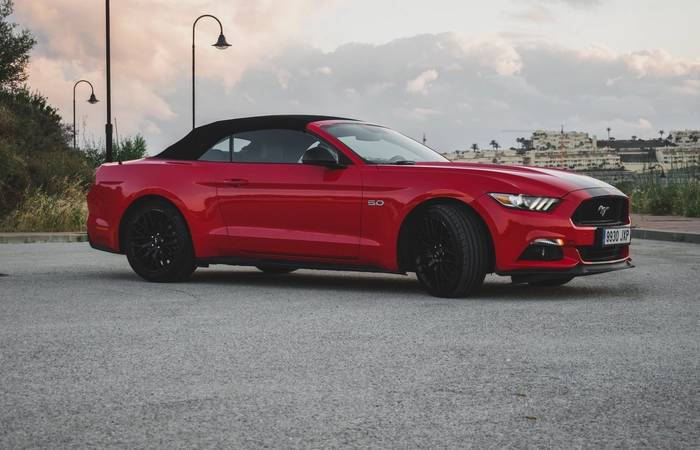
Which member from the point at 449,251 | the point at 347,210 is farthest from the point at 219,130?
the point at 449,251

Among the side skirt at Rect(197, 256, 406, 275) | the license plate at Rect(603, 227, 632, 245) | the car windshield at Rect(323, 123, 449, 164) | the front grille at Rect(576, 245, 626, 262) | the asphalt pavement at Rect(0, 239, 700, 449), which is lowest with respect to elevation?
the asphalt pavement at Rect(0, 239, 700, 449)

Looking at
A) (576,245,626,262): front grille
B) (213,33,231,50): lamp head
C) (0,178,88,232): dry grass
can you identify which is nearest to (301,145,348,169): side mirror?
(576,245,626,262): front grille

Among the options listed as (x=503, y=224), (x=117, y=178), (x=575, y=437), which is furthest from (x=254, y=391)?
(x=117, y=178)

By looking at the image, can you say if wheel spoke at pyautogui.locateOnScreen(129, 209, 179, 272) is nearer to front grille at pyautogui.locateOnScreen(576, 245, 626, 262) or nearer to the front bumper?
the front bumper

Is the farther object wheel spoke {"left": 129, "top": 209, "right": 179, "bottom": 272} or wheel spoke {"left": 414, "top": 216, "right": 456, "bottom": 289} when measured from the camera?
wheel spoke {"left": 129, "top": 209, "right": 179, "bottom": 272}

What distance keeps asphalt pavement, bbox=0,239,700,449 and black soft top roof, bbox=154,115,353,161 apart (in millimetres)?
1435

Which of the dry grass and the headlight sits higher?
the headlight

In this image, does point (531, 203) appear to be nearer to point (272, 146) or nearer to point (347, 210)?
point (347, 210)

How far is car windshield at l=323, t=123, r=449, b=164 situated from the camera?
8672mm

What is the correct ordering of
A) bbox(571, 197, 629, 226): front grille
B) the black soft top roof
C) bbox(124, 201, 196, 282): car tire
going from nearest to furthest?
bbox(571, 197, 629, 226): front grille
the black soft top roof
bbox(124, 201, 196, 282): car tire

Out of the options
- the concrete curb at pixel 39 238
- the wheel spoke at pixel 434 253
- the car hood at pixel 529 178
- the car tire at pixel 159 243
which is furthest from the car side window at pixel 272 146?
the concrete curb at pixel 39 238

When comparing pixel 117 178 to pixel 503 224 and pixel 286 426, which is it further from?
pixel 286 426

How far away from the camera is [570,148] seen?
19288cm

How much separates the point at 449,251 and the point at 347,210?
1.01 m
